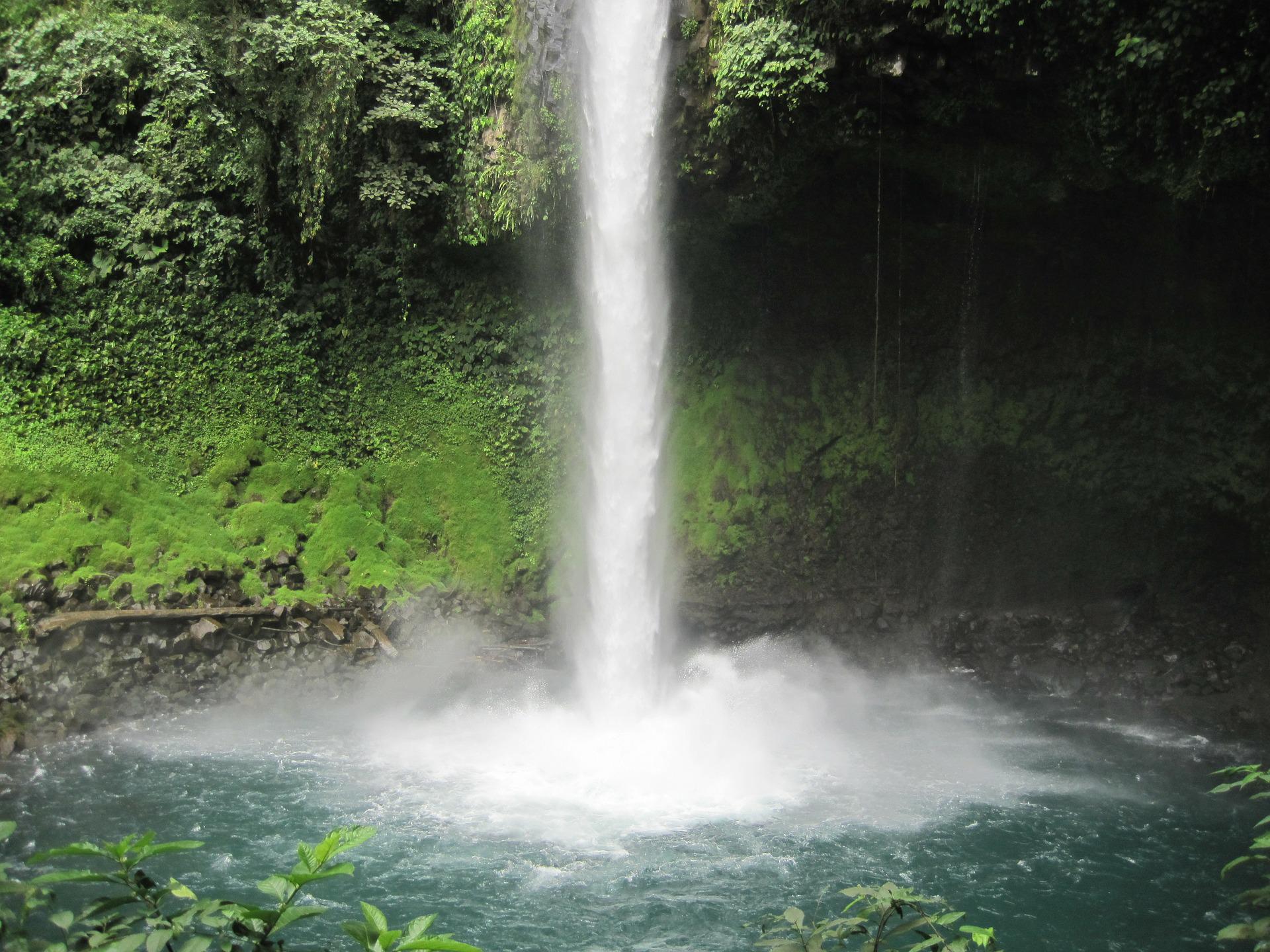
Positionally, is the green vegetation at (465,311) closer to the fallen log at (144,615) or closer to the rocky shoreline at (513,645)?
the fallen log at (144,615)

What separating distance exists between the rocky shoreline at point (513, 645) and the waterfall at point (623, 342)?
42.3 inches

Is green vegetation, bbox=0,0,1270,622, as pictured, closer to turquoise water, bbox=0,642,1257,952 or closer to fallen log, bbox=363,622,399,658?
fallen log, bbox=363,622,399,658

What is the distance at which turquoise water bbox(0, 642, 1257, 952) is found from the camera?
7.15 metres

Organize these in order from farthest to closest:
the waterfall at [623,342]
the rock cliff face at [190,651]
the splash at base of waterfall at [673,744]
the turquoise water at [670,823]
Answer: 1. the waterfall at [623,342]
2. the rock cliff face at [190,651]
3. the splash at base of waterfall at [673,744]
4. the turquoise water at [670,823]

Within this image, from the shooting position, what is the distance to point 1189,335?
11.9 metres

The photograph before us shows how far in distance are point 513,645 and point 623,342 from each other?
3.98m

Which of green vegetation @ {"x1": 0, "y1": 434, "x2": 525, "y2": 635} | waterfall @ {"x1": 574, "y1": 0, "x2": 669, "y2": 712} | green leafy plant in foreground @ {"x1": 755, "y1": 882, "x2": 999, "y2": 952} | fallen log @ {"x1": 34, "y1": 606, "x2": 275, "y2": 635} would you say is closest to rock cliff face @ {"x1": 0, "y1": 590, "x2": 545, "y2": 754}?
fallen log @ {"x1": 34, "y1": 606, "x2": 275, "y2": 635}

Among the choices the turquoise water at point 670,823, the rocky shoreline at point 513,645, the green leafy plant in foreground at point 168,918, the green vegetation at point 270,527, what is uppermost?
the green leafy plant in foreground at point 168,918

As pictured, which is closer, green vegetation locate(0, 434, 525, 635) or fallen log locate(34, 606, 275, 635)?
fallen log locate(34, 606, 275, 635)

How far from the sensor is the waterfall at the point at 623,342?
11.7m

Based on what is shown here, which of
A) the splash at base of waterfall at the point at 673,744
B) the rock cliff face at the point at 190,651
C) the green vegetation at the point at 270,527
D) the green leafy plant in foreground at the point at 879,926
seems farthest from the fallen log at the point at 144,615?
the green leafy plant in foreground at the point at 879,926

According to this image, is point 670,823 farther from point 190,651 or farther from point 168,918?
point 168,918

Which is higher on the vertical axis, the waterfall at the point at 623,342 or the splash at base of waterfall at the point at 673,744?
the waterfall at the point at 623,342

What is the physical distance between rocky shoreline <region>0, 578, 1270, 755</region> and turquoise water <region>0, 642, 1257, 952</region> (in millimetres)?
536
